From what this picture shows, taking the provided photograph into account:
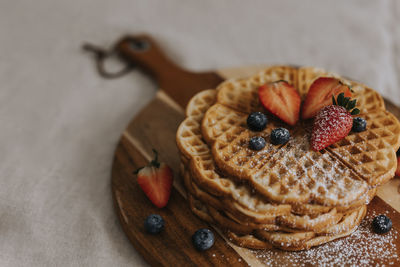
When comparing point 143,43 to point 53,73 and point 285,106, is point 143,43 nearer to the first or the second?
point 53,73

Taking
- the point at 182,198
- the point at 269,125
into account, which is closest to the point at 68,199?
the point at 182,198

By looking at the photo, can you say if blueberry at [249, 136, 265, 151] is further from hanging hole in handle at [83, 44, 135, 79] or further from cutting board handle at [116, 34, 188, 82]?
hanging hole in handle at [83, 44, 135, 79]

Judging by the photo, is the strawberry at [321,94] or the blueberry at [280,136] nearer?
the blueberry at [280,136]

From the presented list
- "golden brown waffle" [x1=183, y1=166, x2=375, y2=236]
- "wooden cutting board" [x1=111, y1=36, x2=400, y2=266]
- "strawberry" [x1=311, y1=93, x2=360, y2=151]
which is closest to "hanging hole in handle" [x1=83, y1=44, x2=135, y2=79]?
"wooden cutting board" [x1=111, y1=36, x2=400, y2=266]

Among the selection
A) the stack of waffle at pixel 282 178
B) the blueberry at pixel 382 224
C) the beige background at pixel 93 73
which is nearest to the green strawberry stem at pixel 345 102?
the stack of waffle at pixel 282 178

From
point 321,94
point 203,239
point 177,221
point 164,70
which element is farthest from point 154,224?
point 164,70

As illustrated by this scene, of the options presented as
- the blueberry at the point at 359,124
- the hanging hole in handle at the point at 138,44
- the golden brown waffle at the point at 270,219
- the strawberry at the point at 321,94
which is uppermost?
the strawberry at the point at 321,94

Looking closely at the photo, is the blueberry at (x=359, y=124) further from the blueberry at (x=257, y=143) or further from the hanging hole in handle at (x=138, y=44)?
the hanging hole in handle at (x=138, y=44)
